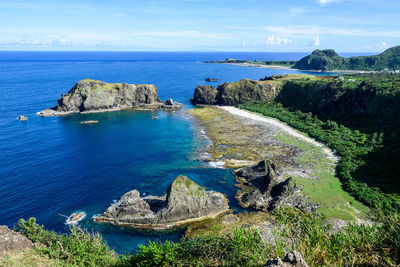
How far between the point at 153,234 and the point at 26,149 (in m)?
58.5

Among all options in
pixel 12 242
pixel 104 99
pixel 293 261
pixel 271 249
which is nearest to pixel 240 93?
pixel 104 99

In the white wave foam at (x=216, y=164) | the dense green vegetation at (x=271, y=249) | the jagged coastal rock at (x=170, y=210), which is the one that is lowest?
the jagged coastal rock at (x=170, y=210)

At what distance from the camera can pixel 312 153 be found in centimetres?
7162

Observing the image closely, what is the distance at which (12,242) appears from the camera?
29141 mm

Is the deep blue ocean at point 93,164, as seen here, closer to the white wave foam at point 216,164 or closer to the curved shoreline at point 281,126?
the white wave foam at point 216,164

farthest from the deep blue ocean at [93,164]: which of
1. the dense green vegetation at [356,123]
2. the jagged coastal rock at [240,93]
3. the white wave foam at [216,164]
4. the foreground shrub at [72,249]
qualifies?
the dense green vegetation at [356,123]

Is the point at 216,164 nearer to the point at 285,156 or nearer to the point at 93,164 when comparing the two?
the point at 285,156

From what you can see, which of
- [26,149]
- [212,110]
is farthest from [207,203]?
[212,110]

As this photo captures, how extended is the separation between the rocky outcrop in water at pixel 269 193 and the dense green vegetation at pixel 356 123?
42.4 feet

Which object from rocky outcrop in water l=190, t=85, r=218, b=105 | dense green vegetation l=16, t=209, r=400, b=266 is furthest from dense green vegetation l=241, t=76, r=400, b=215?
rocky outcrop in water l=190, t=85, r=218, b=105

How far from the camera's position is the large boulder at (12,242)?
94.4 ft

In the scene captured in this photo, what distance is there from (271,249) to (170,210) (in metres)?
24.8

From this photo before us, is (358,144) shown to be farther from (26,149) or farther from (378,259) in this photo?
(26,149)

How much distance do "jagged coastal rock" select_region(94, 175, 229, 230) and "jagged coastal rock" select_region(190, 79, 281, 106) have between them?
322 feet
